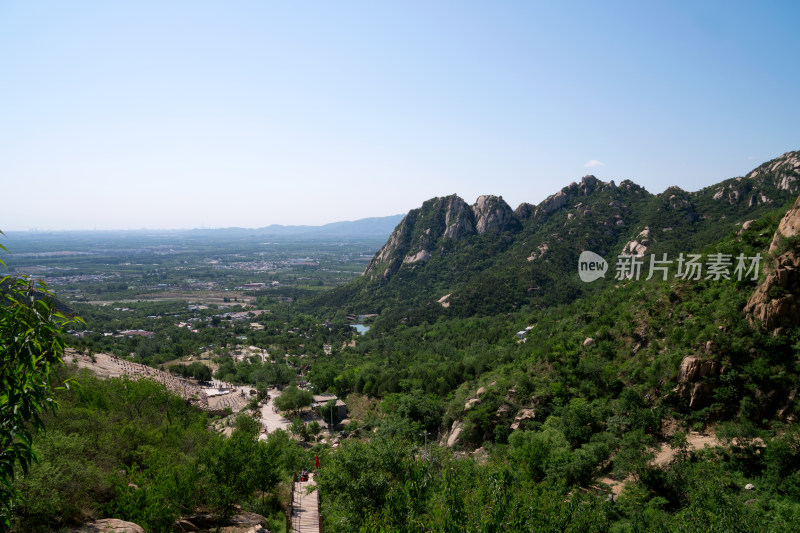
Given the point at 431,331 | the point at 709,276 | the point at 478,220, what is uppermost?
the point at 478,220

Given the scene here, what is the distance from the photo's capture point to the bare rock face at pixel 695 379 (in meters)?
24.9

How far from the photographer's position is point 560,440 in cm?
2547

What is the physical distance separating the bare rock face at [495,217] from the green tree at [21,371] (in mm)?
124678

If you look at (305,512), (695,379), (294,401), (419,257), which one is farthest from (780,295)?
(419,257)

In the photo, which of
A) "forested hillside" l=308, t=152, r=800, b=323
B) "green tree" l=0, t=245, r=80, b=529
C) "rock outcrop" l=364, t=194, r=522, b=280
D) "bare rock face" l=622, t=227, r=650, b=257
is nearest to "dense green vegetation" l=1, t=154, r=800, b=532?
"bare rock face" l=622, t=227, r=650, b=257

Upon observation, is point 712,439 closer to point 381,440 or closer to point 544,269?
point 381,440

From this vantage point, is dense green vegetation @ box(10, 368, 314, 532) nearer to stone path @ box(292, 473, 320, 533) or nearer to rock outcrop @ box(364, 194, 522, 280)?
stone path @ box(292, 473, 320, 533)

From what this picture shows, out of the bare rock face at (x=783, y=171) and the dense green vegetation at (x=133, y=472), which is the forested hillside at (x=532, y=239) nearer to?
the bare rock face at (x=783, y=171)

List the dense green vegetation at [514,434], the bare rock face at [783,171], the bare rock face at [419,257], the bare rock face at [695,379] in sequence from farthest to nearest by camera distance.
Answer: the bare rock face at [419,257] < the bare rock face at [783,171] < the bare rock face at [695,379] < the dense green vegetation at [514,434]

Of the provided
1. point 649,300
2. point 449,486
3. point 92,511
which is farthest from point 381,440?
point 649,300

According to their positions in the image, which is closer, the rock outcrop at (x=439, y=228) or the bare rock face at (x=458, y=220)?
the rock outcrop at (x=439, y=228)

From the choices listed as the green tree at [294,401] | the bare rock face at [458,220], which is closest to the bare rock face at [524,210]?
the bare rock face at [458,220]

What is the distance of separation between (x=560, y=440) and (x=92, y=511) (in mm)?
24652

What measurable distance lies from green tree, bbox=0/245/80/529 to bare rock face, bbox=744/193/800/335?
110 feet
